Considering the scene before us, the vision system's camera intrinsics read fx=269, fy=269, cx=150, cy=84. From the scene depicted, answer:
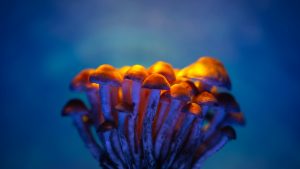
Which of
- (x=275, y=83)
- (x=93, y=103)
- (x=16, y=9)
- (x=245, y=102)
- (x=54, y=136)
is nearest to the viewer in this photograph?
(x=93, y=103)

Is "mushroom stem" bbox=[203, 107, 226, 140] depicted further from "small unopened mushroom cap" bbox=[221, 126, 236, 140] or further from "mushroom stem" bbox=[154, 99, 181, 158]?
"mushroom stem" bbox=[154, 99, 181, 158]

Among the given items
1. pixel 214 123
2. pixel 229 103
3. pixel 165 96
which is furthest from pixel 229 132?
pixel 165 96

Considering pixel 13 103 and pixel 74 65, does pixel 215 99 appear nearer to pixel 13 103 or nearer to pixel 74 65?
pixel 74 65

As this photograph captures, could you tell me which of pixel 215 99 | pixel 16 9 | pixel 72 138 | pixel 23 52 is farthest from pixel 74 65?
pixel 215 99

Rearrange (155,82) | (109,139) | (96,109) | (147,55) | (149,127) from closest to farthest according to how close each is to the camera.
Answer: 1. (155,82)
2. (149,127)
3. (109,139)
4. (96,109)
5. (147,55)

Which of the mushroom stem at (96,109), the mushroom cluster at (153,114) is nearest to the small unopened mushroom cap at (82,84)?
the mushroom cluster at (153,114)

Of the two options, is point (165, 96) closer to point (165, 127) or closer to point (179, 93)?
point (179, 93)
